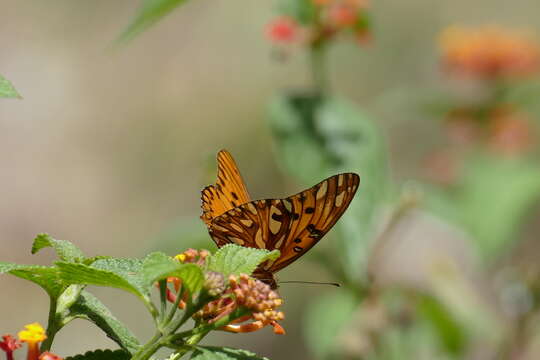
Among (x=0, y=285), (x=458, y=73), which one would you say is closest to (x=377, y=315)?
(x=458, y=73)

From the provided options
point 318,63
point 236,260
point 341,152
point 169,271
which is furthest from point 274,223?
point 318,63

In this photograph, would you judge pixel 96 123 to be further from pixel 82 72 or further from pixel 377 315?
pixel 377 315

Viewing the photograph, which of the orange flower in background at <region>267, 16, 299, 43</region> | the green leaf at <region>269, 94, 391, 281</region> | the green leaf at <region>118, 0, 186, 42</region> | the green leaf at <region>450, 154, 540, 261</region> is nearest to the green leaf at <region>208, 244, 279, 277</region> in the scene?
the green leaf at <region>118, 0, 186, 42</region>

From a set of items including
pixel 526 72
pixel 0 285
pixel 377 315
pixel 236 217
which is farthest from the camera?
pixel 0 285

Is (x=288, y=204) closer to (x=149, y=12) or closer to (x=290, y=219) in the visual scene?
(x=290, y=219)

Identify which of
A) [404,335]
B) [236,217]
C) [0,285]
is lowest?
[0,285]

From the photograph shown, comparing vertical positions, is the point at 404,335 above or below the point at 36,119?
below

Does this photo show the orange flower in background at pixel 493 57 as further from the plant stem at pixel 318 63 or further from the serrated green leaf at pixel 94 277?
the serrated green leaf at pixel 94 277
